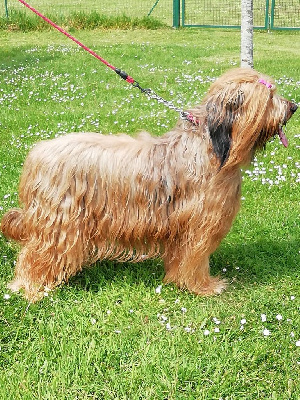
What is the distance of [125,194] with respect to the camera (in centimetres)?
363

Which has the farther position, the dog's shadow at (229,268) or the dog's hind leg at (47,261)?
the dog's shadow at (229,268)

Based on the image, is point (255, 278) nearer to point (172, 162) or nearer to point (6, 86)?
point (172, 162)

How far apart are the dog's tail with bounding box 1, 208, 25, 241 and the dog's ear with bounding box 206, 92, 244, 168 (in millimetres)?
1641

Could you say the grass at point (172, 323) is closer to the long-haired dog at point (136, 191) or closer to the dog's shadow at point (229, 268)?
the dog's shadow at point (229, 268)

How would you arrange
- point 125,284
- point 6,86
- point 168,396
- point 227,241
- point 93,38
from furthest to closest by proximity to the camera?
1. point 93,38
2. point 6,86
3. point 227,241
4. point 125,284
5. point 168,396

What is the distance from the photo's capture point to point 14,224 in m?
4.00

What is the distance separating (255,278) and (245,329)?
74 centimetres

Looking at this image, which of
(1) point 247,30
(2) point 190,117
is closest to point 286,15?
(1) point 247,30

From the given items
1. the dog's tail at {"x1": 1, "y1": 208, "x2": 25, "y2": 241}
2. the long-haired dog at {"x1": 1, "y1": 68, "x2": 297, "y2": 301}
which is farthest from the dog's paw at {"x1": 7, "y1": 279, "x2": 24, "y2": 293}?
the dog's tail at {"x1": 1, "y1": 208, "x2": 25, "y2": 241}

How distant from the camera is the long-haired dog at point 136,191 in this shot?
349cm

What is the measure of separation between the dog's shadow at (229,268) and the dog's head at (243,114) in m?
1.36

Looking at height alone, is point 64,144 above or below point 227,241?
above

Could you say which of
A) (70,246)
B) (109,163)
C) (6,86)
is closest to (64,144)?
(109,163)

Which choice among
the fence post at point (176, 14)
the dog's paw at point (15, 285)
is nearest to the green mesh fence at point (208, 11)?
the fence post at point (176, 14)
